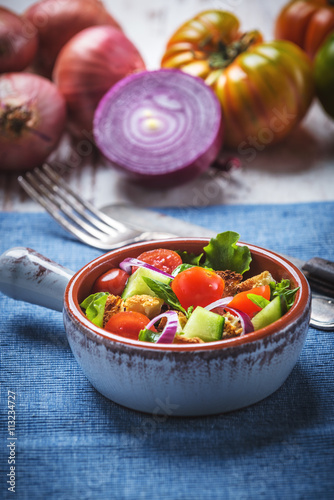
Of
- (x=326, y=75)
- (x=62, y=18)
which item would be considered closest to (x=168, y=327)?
(x=326, y=75)

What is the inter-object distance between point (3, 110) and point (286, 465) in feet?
5.09

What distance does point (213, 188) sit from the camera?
2.03m

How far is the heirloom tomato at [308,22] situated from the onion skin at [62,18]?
0.82 m

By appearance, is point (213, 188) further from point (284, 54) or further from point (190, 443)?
point (190, 443)

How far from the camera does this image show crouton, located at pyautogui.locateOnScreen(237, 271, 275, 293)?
107cm

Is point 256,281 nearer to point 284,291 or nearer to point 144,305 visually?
point 284,291

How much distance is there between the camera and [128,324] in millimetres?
964

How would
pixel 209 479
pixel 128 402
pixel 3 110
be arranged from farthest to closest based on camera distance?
1. pixel 3 110
2. pixel 128 402
3. pixel 209 479

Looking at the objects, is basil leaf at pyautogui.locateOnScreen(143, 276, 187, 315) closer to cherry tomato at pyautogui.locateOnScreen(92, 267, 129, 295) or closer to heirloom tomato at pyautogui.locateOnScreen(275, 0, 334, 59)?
cherry tomato at pyautogui.locateOnScreen(92, 267, 129, 295)

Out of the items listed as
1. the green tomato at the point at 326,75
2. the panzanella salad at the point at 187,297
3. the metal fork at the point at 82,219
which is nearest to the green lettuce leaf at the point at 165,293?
the panzanella salad at the point at 187,297

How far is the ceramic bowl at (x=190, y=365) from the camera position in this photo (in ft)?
2.86

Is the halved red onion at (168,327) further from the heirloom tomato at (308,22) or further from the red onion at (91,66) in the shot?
the heirloom tomato at (308,22)

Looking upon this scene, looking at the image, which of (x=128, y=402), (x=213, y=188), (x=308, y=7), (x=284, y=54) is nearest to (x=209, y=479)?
(x=128, y=402)

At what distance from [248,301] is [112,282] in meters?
0.27
